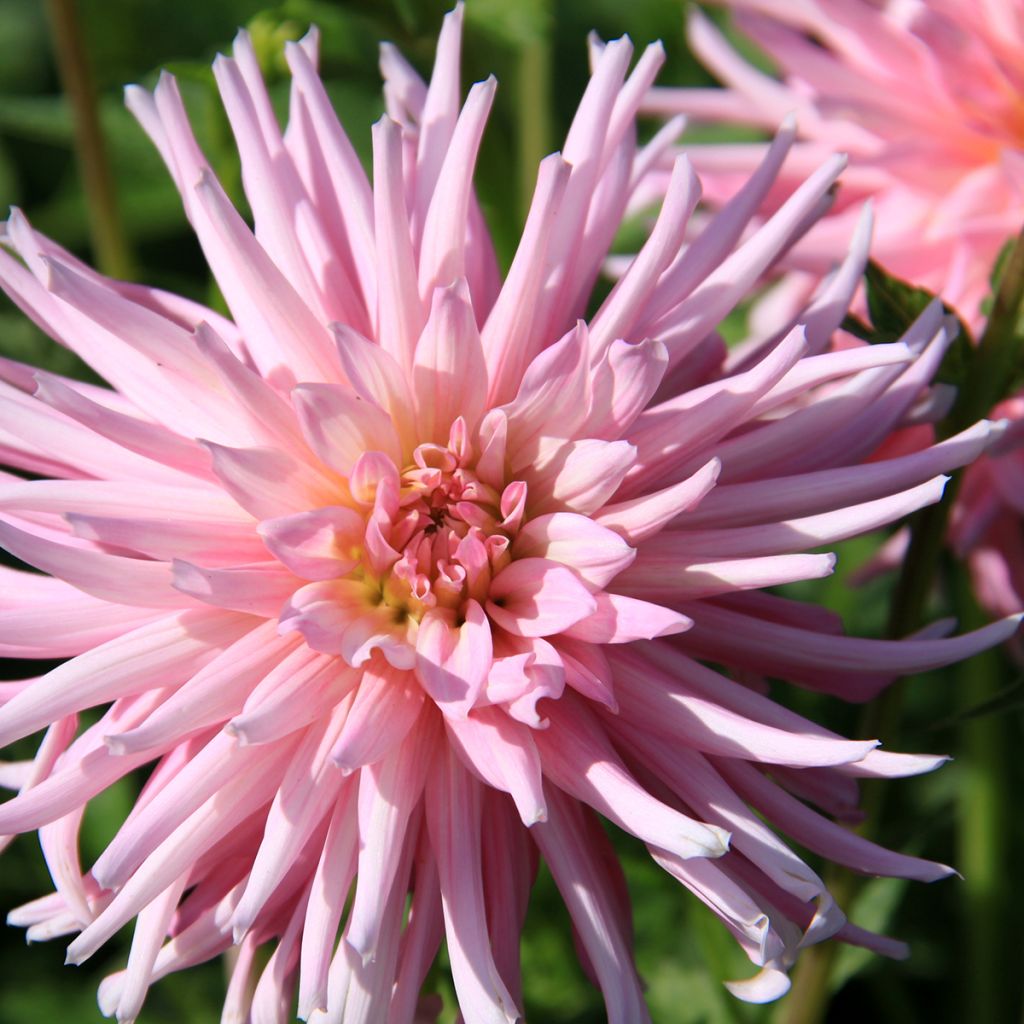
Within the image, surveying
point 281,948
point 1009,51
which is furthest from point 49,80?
point 281,948

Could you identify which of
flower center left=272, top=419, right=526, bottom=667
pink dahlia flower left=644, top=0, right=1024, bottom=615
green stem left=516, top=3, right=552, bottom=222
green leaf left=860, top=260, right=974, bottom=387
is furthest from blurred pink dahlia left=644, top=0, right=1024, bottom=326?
flower center left=272, top=419, right=526, bottom=667

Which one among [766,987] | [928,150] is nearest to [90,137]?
[928,150]

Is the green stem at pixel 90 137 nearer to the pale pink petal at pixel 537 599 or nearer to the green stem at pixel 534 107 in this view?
the green stem at pixel 534 107

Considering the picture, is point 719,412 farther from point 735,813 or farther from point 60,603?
point 60,603

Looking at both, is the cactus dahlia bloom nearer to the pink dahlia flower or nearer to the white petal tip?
the white petal tip

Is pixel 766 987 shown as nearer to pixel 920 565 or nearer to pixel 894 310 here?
pixel 920 565

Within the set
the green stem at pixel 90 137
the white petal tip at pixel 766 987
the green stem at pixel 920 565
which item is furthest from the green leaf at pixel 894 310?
the green stem at pixel 90 137
